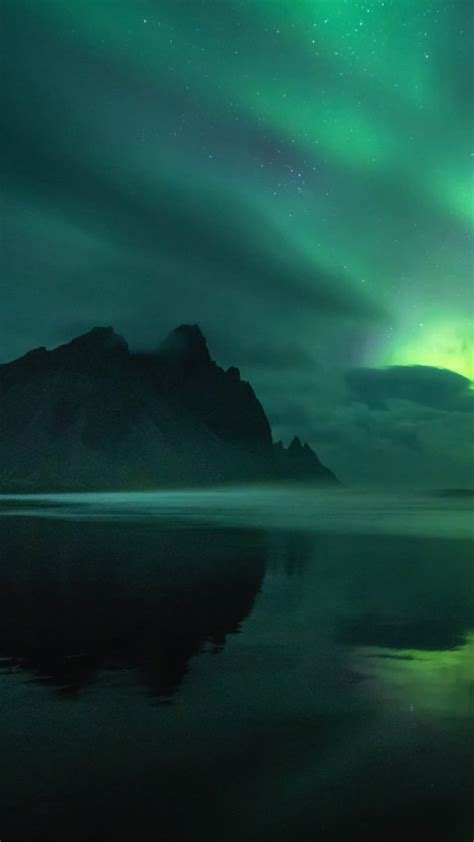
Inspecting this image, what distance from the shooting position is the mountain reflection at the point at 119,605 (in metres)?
14.1

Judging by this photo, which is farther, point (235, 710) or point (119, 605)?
point (119, 605)

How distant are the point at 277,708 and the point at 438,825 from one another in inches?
159

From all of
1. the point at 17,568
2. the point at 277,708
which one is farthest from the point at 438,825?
the point at 17,568

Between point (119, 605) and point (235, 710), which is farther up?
point (119, 605)

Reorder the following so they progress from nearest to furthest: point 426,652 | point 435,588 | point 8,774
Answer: point 8,774 → point 426,652 → point 435,588

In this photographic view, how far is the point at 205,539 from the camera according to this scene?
45.2 metres

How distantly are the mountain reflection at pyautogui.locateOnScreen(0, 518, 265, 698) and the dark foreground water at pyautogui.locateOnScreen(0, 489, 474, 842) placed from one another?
0.09 m

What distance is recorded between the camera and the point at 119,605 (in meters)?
20.6

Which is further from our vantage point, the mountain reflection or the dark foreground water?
the mountain reflection

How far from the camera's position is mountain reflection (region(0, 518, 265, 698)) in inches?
554

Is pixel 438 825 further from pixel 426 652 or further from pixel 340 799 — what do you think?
pixel 426 652

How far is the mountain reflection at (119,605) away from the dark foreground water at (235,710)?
0.29 ft

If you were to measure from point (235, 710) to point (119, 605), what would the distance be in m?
9.70

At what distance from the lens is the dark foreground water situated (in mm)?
7809
